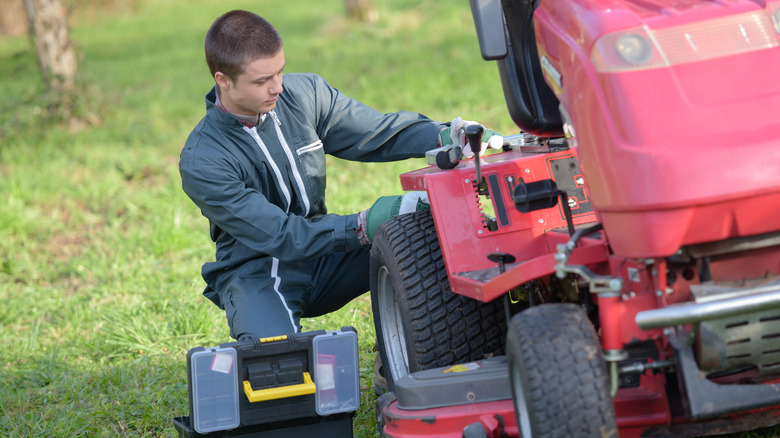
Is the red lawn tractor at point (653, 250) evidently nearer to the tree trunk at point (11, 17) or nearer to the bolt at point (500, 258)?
the bolt at point (500, 258)

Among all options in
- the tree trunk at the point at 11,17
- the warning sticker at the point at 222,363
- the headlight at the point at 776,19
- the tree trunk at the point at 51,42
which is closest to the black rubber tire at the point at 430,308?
the warning sticker at the point at 222,363

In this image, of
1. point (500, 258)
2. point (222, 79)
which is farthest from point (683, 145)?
point (222, 79)

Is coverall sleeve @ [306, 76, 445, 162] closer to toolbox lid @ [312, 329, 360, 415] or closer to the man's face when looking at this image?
the man's face

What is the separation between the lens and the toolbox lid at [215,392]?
9.65ft

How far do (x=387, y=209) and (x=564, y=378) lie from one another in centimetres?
130

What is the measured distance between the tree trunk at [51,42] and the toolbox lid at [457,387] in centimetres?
789

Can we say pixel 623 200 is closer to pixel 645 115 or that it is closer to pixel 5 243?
pixel 645 115

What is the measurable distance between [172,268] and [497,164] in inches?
135

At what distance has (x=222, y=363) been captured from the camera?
9.71 ft

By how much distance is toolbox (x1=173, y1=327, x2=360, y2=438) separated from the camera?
9.70ft

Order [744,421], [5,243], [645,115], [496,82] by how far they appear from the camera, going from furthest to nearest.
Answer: [496,82] < [5,243] < [744,421] < [645,115]

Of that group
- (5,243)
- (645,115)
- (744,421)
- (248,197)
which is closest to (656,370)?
(744,421)

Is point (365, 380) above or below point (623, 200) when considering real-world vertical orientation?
below

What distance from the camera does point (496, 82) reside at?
8.80 metres
